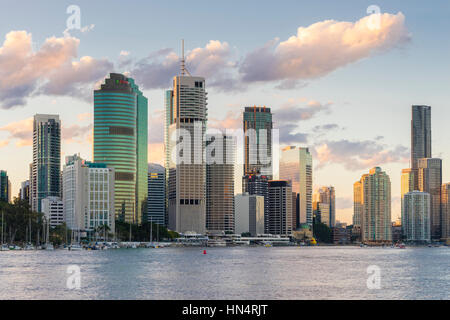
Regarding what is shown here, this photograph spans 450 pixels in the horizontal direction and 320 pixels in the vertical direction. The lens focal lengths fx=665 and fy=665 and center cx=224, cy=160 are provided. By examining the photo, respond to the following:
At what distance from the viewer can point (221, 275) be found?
106 metres

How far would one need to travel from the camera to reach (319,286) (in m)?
85.5

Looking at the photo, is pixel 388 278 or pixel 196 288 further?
pixel 388 278
